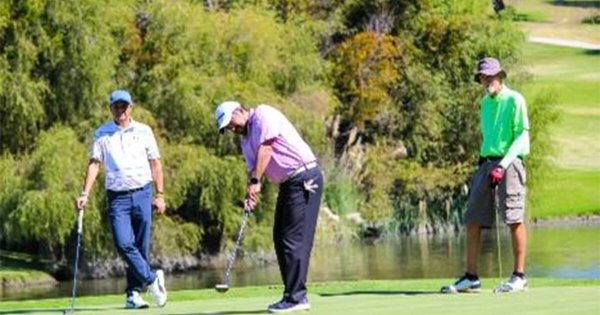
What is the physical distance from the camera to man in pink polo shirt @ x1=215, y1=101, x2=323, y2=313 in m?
11.8

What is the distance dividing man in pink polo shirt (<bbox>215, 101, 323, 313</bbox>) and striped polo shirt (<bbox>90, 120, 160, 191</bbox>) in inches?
72.0

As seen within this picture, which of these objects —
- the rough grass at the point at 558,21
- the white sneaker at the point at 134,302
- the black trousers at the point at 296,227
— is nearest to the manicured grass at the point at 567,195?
the rough grass at the point at 558,21

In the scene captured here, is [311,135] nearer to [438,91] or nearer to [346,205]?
[346,205]

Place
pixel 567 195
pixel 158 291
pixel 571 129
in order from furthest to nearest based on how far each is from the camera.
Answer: pixel 571 129 → pixel 567 195 → pixel 158 291

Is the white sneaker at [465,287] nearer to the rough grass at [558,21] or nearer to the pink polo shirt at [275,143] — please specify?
the pink polo shirt at [275,143]

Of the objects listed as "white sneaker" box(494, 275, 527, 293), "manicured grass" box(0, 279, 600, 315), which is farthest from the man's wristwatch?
"white sneaker" box(494, 275, 527, 293)

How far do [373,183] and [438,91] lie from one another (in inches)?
172

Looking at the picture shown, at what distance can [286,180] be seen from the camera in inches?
472

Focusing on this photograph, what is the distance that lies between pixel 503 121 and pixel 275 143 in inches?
90.3

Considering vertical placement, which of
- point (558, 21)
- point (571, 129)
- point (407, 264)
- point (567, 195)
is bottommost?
point (407, 264)

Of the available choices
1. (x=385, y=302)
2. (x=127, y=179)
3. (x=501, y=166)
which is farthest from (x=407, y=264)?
(x=385, y=302)

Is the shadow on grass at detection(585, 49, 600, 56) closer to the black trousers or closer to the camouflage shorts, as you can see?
the camouflage shorts

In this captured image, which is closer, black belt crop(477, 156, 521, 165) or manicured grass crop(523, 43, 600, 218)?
black belt crop(477, 156, 521, 165)

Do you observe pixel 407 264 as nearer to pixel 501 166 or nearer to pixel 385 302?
pixel 501 166
